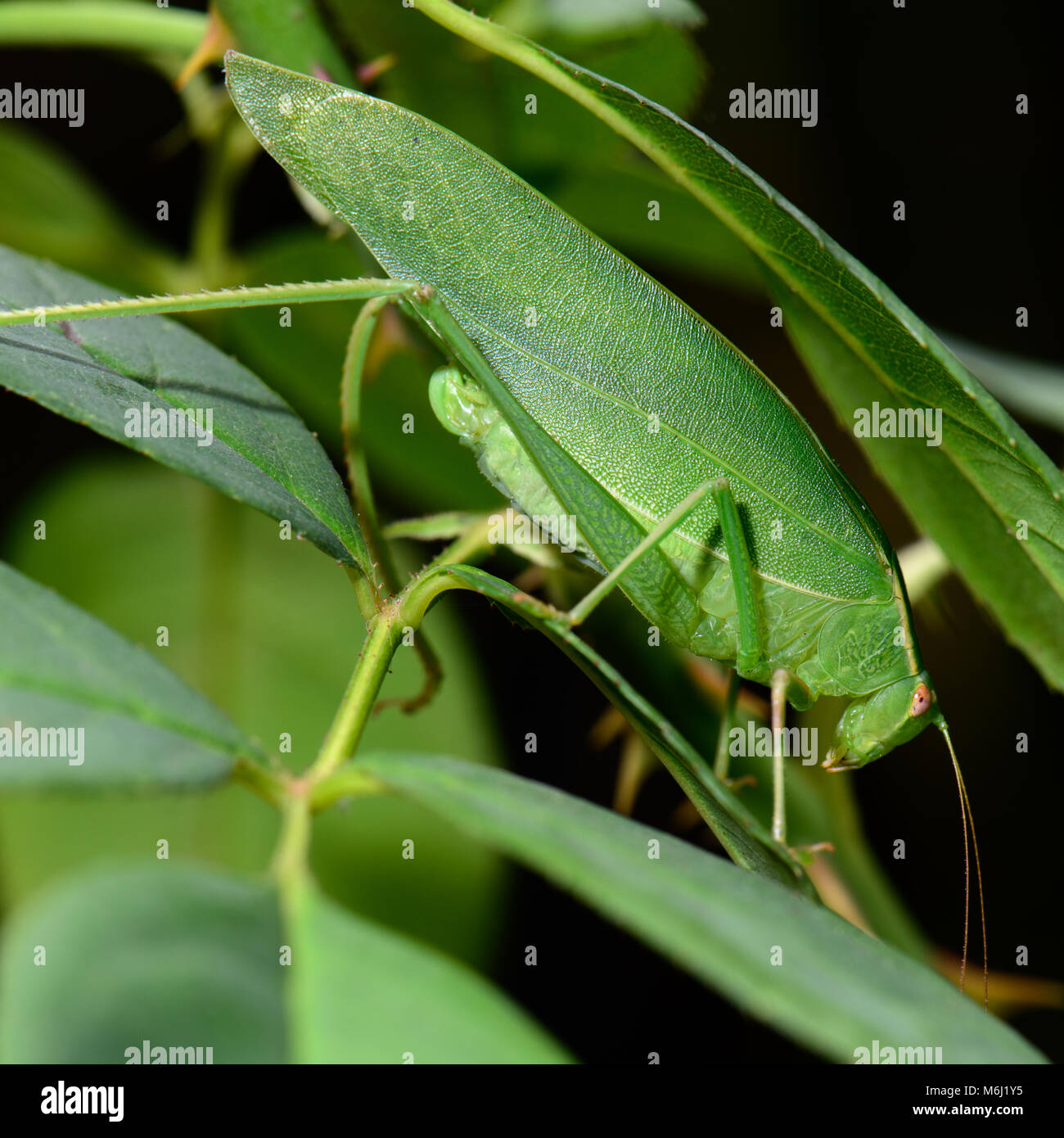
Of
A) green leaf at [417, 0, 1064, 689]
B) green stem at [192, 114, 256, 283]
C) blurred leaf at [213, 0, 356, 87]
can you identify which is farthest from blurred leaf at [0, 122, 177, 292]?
green leaf at [417, 0, 1064, 689]

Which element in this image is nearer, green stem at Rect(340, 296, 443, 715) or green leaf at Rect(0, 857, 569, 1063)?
green leaf at Rect(0, 857, 569, 1063)

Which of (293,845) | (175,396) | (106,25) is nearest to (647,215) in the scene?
(106,25)

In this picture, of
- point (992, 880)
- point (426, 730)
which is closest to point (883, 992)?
point (426, 730)

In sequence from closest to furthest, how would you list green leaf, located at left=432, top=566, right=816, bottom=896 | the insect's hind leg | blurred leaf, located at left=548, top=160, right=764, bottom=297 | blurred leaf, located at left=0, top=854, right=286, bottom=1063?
1. blurred leaf, located at left=0, top=854, right=286, bottom=1063
2. green leaf, located at left=432, top=566, right=816, bottom=896
3. the insect's hind leg
4. blurred leaf, located at left=548, top=160, right=764, bottom=297

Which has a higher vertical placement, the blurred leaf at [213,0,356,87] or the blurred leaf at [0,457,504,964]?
the blurred leaf at [213,0,356,87]

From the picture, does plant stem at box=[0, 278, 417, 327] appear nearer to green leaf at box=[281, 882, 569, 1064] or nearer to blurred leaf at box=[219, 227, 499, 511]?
blurred leaf at box=[219, 227, 499, 511]
